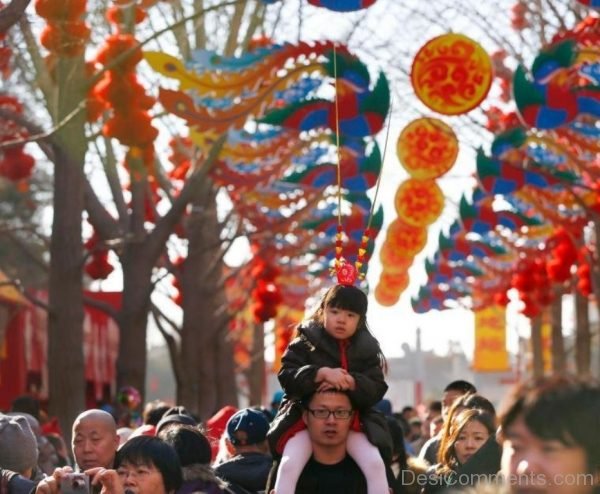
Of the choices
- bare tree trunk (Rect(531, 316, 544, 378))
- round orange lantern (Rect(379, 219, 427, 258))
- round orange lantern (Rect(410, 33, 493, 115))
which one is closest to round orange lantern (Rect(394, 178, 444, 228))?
round orange lantern (Rect(379, 219, 427, 258))

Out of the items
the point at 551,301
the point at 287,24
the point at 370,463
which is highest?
the point at 287,24

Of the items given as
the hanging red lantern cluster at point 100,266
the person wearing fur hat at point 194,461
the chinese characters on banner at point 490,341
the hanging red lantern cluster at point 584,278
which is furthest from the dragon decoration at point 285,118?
the chinese characters on banner at point 490,341

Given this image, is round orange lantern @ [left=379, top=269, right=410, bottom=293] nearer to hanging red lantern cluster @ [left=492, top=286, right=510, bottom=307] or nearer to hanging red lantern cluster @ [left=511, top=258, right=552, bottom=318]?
hanging red lantern cluster @ [left=511, top=258, right=552, bottom=318]

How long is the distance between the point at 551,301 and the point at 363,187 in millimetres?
15813

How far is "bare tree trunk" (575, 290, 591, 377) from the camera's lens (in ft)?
102

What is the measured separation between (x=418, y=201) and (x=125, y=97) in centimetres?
774

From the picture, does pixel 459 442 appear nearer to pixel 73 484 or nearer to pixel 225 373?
pixel 73 484

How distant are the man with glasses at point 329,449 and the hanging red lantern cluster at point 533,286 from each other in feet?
89.2

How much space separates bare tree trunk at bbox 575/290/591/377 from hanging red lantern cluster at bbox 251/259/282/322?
5663mm

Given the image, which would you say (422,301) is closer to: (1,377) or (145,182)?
(1,377)

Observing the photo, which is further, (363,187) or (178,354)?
(178,354)

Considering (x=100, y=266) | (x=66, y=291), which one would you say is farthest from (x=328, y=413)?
(x=100, y=266)

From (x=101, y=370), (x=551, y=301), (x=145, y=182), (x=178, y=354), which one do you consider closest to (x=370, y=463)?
(x=145, y=182)

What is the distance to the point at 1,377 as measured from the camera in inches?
1415
